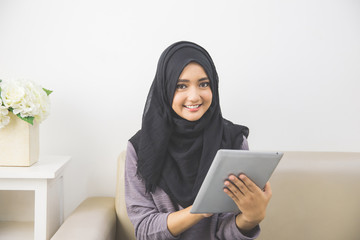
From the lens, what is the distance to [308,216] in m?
1.49

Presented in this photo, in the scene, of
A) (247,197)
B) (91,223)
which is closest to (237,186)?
(247,197)

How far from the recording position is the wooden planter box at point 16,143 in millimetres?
1336

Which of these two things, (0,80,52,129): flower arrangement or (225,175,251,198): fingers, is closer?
(225,175,251,198): fingers

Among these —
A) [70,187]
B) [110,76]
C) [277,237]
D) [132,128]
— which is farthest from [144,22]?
[277,237]

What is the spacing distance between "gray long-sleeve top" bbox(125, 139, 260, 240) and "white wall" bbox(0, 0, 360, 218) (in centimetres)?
45

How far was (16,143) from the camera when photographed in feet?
4.41

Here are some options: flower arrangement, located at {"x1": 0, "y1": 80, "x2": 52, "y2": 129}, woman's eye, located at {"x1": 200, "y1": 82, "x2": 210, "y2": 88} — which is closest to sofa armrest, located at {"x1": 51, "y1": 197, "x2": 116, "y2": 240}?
flower arrangement, located at {"x1": 0, "y1": 80, "x2": 52, "y2": 129}

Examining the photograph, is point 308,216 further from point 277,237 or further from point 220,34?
point 220,34

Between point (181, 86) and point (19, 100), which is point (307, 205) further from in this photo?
point (19, 100)

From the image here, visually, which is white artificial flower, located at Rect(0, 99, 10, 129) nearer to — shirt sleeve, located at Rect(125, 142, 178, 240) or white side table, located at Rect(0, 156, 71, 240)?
white side table, located at Rect(0, 156, 71, 240)

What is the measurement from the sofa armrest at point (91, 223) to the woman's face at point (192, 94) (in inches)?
20.0

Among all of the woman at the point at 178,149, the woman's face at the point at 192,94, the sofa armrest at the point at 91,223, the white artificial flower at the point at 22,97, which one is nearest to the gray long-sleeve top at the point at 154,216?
the woman at the point at 178,149

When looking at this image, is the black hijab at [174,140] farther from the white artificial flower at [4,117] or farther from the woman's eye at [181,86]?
the white artificial flower at [4,117]

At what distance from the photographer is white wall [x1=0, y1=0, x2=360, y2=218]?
162 cm
